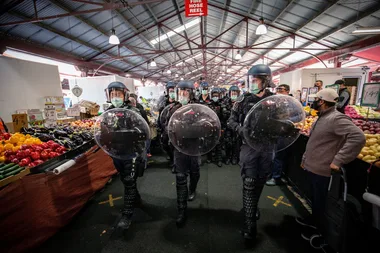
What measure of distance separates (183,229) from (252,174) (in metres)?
1.17

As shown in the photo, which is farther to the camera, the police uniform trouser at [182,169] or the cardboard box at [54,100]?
the cardboard box at [54,100]

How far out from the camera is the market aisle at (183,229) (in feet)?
6.47

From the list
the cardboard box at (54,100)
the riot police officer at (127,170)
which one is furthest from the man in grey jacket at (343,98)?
the cardboard box at (54,100)

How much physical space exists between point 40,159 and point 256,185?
9.26 feet

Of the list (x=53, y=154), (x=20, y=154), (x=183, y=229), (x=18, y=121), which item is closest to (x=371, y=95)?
(x=183, y=229)

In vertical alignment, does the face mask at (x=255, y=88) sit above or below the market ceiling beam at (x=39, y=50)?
below

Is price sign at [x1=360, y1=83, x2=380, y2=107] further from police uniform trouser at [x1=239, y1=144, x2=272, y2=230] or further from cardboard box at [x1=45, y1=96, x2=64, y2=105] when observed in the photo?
cardboard box at [x1=45, y1=96, x2=64, y2=105]

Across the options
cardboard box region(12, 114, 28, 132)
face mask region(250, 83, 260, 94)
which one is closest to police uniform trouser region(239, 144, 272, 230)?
face mask region(250, 83, 260, 94)

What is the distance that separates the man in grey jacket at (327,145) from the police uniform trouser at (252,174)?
0.49 metres

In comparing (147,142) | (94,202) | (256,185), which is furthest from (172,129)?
(94,202)

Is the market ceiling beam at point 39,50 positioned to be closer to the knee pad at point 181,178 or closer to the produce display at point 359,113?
the knee pad at point 181,178

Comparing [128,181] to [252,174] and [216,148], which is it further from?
[216,148]

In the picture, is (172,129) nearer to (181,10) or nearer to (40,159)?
(40,159)

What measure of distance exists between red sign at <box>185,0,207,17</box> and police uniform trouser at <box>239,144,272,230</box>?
4360mm
